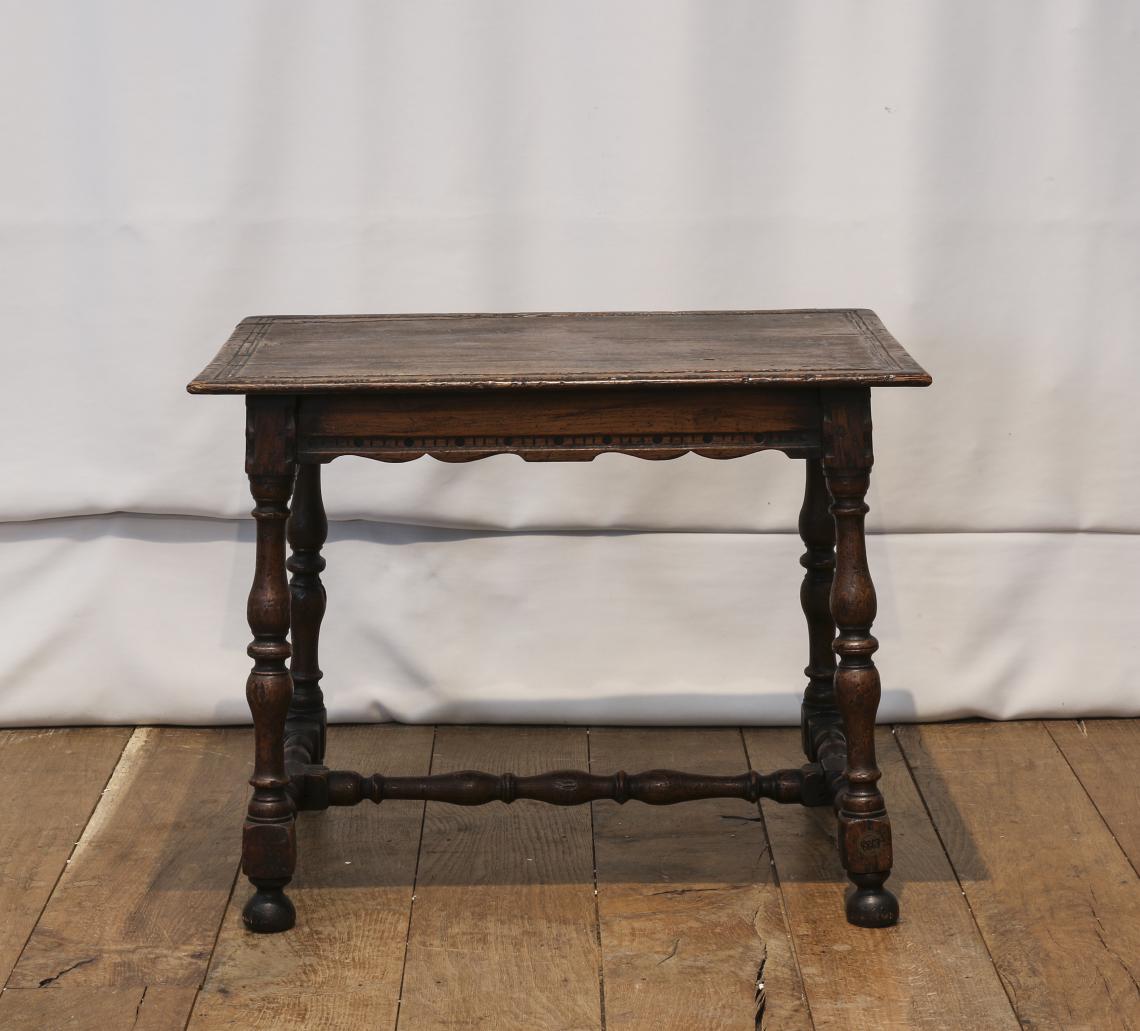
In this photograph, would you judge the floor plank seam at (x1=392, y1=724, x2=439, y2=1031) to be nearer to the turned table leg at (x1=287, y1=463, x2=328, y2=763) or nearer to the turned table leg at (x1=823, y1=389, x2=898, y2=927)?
the turned table leg at (x1=287, y1=463, x2=328, y2=763)

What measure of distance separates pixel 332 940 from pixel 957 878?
3.10 feet

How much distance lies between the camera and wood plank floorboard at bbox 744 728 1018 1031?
2.11 meters

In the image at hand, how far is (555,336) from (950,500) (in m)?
0.97

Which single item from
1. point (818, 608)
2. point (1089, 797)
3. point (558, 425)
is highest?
point (558, 425)

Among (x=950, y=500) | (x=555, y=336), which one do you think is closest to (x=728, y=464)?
(x=950, y=500)

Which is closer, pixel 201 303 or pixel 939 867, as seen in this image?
pixel 939 867

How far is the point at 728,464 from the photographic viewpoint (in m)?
3.01

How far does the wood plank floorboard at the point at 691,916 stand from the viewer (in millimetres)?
2121

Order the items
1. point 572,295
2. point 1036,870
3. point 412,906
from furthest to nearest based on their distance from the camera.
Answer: point 572,295, point 1036,870, point 412,906

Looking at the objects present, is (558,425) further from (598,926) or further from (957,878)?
(957,878)

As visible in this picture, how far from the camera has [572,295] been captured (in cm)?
295

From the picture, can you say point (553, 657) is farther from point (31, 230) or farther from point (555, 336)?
point (31, 230)

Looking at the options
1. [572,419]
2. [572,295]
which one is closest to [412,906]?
[572,419]

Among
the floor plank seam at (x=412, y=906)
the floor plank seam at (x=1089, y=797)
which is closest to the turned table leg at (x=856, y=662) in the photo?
the floor plank seam at (x=1089, y=797)
